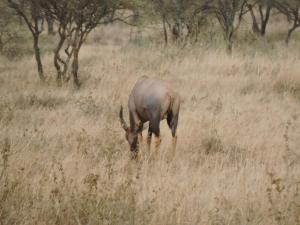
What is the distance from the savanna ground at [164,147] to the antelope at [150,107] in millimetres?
333

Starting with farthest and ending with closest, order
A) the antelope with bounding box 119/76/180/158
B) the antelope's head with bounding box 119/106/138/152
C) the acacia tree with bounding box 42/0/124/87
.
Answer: the acacia tree with bounding box 42/0/124/87
the antelope's head with bounding box 119/106/138/152
the antelope with bounding box 119/76/180/158

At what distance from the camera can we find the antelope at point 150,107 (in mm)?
6453

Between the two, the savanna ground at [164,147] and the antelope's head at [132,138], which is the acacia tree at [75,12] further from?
the antelope's head at [132,138]

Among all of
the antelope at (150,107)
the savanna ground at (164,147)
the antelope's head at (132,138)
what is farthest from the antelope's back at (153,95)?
the savanna ground at (164,147)

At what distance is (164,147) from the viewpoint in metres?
7.23

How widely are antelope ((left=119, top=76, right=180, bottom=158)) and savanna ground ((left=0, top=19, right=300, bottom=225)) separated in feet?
1.09

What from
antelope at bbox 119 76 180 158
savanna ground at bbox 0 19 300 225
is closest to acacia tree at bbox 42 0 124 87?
savanna ground at bbox 0 19 300 225

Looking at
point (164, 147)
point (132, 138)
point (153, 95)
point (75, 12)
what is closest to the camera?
point (153, 95)

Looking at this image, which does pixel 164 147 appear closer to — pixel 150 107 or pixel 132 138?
pixel 132 138

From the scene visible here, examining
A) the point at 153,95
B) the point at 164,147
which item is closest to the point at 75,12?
the point at 164,147

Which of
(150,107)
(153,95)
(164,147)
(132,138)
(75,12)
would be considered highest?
(75,12)

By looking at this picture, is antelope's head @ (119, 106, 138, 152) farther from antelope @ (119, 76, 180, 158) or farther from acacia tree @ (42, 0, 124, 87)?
acacia tree @ (42, 0, 124, 87)

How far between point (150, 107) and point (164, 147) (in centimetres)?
100

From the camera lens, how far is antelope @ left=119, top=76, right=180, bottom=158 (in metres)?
6.45
